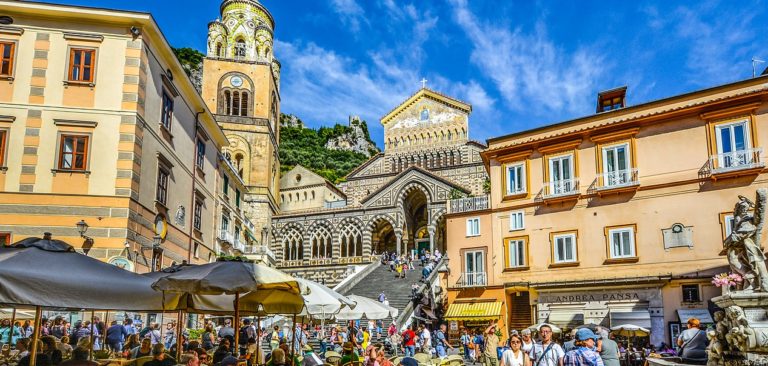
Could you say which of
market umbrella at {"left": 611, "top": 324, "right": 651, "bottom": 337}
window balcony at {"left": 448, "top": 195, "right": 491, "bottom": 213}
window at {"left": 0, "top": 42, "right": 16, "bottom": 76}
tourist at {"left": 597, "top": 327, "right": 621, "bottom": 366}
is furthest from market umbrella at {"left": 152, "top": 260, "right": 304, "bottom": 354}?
window balcony at {"left": 448, "top": 195, "right": 491, "bottom": 213}

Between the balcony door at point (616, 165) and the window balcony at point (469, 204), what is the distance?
5.26 m

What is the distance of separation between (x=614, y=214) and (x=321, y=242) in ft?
92.0

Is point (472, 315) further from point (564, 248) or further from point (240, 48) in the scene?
point (240, 48)

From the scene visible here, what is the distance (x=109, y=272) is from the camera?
8641 millimetres

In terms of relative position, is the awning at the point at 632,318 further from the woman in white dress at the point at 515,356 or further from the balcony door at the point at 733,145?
the woman in white dress at the point at 515,356

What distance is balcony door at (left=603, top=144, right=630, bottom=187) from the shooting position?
947 inches

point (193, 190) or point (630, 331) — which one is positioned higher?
point (193, 190)

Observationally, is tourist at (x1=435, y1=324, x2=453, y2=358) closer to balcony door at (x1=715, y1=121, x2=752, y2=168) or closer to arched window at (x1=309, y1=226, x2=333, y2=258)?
balcony door at (x1=715, y1=121, x2=752, y2=168)

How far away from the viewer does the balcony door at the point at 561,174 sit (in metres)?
25.3

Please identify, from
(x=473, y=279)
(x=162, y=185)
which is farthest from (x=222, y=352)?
(x=473, y=279)

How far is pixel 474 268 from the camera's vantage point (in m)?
27.4

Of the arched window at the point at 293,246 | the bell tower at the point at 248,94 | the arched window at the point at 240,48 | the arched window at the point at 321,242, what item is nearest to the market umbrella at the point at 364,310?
the bell tower at the point at 248,94

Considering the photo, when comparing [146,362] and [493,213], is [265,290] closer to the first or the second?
[146,362]

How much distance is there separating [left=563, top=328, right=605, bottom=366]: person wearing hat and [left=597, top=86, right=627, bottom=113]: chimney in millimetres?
21118
